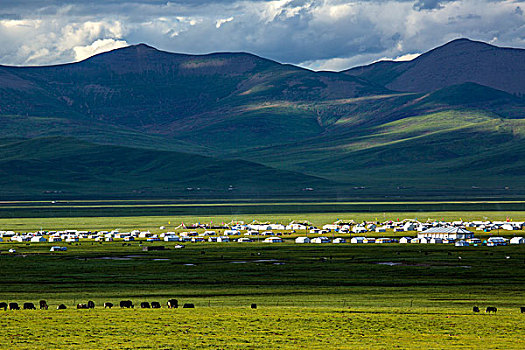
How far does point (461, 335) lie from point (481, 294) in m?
31.3

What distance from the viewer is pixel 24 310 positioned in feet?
206

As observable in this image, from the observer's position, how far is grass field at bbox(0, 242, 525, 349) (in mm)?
49781

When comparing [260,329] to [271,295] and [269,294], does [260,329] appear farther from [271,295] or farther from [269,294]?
[269,294]

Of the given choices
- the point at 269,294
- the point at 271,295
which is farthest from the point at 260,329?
the point at 269,294

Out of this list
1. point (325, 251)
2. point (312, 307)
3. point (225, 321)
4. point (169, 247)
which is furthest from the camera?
point (169, 247)

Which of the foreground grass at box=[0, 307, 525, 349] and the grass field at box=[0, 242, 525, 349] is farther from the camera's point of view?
the grass field at box=[0, 242, 525, 349]

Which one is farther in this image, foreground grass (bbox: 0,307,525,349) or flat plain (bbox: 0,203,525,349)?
flat plain (bbox: 0,203,525,349)

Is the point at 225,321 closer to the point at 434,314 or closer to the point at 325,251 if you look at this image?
the point at 434,314

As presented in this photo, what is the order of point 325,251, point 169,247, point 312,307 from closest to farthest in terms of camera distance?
1. point 312,307
2. point 325,251
3. point 169,247

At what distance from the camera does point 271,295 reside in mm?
80812

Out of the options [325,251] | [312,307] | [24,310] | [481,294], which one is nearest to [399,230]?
[325,251]

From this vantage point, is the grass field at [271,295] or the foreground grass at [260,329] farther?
the grass field at [271,295]

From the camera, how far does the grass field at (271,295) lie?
163 feet

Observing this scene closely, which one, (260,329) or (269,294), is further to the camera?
(269,294)
